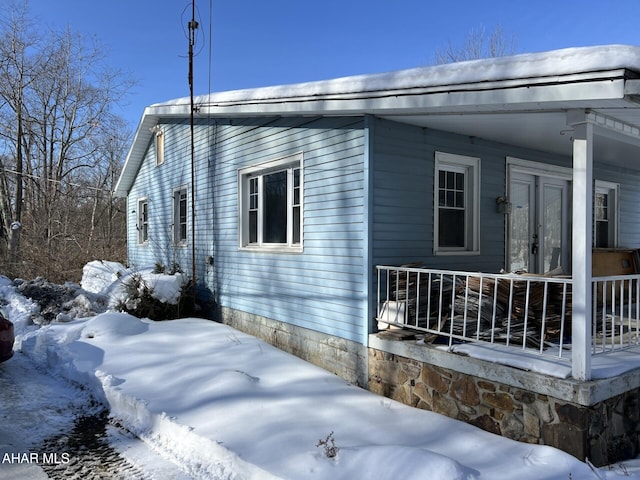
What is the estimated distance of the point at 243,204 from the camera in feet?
26.0

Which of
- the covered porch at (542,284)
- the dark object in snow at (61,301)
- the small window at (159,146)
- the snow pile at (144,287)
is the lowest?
the dark object in snow at (61,301)

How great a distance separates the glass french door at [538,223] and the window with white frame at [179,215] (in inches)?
282

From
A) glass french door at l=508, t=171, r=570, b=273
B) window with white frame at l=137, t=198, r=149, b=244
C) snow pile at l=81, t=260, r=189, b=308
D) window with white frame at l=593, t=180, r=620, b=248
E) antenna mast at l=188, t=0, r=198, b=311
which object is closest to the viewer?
glass french door at l=508, t=171, r=570, b=273

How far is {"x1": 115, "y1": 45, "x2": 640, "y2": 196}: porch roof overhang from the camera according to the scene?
3.28 meters

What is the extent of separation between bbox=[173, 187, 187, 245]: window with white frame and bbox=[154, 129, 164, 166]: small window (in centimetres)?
148

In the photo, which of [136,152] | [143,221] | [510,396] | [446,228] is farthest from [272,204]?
[136,152]

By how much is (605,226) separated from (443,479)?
7538 mm

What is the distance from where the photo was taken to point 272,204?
7336 mm

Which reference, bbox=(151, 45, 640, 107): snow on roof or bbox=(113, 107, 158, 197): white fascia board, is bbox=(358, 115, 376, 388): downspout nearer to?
bbox=(151, 45, 640, 107): snow on roof

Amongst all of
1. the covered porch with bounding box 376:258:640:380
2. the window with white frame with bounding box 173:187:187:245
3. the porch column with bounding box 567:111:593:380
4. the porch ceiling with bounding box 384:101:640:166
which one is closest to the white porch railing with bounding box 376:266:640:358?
the covered porch with bounding box 376:258:640:380

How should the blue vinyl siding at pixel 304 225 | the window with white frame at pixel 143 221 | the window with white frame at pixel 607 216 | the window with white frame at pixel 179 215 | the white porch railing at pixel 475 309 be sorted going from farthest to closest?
the window with white frame at pixel 143 221
the window with white frame at pixel 179 215
the window with white frame at pixel 607 216
the blue vinyl siding at pixel 304 225
the white porch railing at pixel 475 309

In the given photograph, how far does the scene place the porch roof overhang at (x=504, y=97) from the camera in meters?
3.28

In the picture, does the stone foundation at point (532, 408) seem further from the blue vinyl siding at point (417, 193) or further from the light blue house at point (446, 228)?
the blue vinyl siding at point (417, 193)

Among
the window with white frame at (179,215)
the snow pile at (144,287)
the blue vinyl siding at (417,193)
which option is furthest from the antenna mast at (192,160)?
the blue vinyl siding at (417,193)
